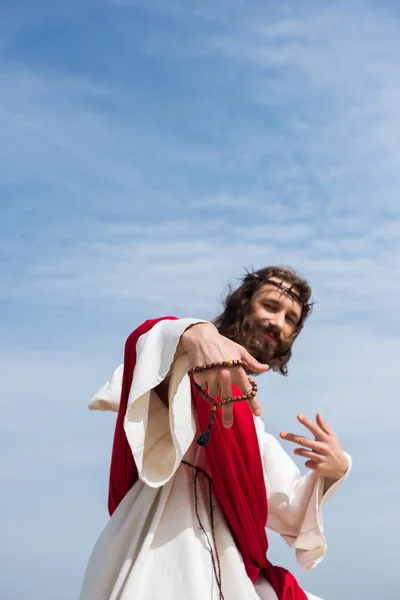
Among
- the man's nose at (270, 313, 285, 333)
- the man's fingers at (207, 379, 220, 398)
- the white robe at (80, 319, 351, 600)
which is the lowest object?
the white robe at (80, 319, 351, 600)

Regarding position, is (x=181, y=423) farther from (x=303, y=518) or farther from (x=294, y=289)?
(x=294, y=289)

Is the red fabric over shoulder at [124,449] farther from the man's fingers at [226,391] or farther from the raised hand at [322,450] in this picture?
the raised hand at [322,450]

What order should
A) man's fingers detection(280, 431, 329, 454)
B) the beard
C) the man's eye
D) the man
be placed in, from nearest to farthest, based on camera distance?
the man < man's fingers detection(280, 431, 329, 454) < the beard < the man's eye

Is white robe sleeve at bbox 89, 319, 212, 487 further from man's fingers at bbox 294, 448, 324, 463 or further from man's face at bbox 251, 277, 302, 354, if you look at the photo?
man's face at bbox 251, 277, 302, 354

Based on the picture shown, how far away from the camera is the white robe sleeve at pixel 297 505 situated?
389 cm

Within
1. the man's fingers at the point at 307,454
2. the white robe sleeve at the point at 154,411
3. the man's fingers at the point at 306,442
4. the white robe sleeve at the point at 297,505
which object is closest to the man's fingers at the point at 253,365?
the white robe sleeve at the point at 154,411

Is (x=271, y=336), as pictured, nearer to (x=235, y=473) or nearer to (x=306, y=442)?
(x=306, y=442)

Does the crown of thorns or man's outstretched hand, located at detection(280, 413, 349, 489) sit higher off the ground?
the crown of thorns

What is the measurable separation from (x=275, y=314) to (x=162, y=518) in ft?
4.89

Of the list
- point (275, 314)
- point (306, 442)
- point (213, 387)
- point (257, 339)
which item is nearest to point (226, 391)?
point (213, 387)

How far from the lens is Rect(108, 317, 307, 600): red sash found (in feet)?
11.5

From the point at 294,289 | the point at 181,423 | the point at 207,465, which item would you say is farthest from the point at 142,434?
the point at 294,289

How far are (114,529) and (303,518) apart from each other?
0.93m

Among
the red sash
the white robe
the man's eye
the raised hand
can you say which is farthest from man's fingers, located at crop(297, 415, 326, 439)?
the man's eye
